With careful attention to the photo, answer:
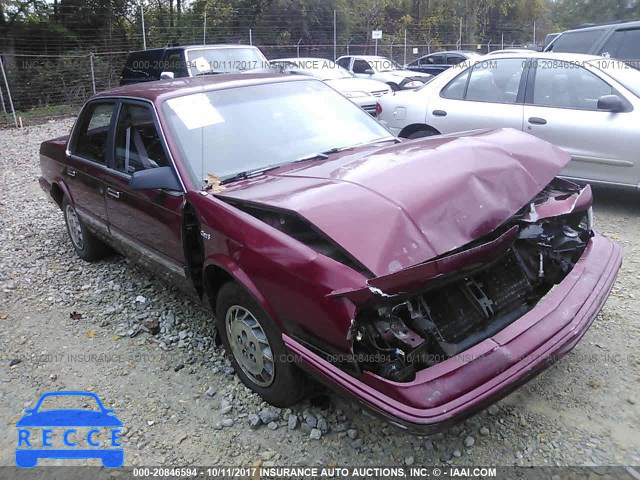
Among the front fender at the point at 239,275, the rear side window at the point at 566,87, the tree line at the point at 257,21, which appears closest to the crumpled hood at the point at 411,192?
the front fender at the point at 239,275

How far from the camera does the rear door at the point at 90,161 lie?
13.5 feet

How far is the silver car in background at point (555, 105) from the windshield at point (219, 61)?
193 inches

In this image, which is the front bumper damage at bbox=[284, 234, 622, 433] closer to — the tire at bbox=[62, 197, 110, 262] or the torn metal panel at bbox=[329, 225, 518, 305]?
the torn metal panel at bbox=[329, 225, 518, 305]

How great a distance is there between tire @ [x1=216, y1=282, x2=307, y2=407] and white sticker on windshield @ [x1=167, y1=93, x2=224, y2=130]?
3.67 ft

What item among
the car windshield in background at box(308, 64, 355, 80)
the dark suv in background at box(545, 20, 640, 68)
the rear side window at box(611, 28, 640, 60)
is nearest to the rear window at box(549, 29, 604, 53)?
the dark suv in background at box(545, 20, 640, 68)

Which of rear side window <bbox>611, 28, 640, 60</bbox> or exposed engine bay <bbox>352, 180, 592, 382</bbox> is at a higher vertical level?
rear side window <bbox>611, 28, 640, 60</bbox>

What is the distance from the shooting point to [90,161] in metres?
4.27

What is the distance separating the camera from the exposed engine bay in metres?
2.13

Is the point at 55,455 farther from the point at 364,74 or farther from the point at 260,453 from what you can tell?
the point at 364,74

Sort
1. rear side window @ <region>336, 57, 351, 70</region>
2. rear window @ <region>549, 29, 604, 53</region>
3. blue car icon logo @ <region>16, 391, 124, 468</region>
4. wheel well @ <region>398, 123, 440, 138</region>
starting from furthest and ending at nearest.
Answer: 1. rear side window @ <region>336, 57, 351, 70</region>
2. rear window @ <region>549, 29, 604, 53</region>
3. wheel well @ <region>398, 123, 440, 138</region>
4. blue car icon logo @ <region>16, 391, 124, 468</region>

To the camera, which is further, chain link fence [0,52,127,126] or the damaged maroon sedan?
chain link fence [0,52,127,126]

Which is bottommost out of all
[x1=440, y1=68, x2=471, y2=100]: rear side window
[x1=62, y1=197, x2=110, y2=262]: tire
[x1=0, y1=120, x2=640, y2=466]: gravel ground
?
[x1=0, y1=120, x2=640, y2=466]: gravel ground

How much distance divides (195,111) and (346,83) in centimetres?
809

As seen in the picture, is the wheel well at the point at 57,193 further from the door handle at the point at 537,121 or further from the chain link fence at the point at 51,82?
the chain link fence at the point at 51,82
